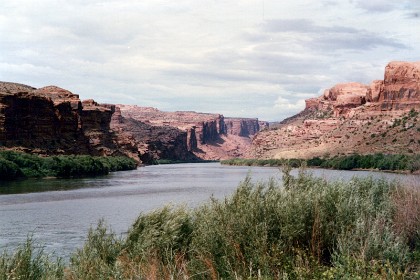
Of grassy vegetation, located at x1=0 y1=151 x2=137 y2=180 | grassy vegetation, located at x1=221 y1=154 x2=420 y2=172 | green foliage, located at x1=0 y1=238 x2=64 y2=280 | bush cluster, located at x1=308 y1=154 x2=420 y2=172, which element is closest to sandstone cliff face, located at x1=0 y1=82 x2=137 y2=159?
grassy vegetation, located at x1=0 y1=151 x2=137 y2=180

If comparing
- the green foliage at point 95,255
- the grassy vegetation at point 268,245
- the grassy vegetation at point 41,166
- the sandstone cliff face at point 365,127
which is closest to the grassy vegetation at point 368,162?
the sandstone cliff face at point 365,127

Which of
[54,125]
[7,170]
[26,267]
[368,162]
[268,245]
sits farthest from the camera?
[54,125]

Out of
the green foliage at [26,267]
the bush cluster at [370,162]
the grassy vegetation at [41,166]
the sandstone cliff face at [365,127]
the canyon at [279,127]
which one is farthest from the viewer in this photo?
the sandstone cliff face at [365,127]

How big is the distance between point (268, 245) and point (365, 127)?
105623mm

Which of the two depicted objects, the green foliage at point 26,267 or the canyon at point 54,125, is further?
the canyon at point 54,125

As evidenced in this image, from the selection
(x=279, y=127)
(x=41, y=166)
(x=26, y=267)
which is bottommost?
(x=41, y=166)

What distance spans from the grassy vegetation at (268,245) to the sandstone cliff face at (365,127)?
2833 inches

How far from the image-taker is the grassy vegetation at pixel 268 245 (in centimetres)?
1090

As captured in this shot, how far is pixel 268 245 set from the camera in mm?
12375

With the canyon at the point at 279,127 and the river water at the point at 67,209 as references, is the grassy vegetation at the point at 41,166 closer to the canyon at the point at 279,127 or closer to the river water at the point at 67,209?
the river water at the point at 67,209

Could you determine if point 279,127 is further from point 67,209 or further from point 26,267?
point 26,267

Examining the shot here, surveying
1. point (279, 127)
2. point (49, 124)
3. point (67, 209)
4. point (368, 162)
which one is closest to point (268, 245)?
point (67, 209)

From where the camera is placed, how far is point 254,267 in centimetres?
1152

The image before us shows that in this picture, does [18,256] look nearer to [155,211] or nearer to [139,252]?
[139,252]
